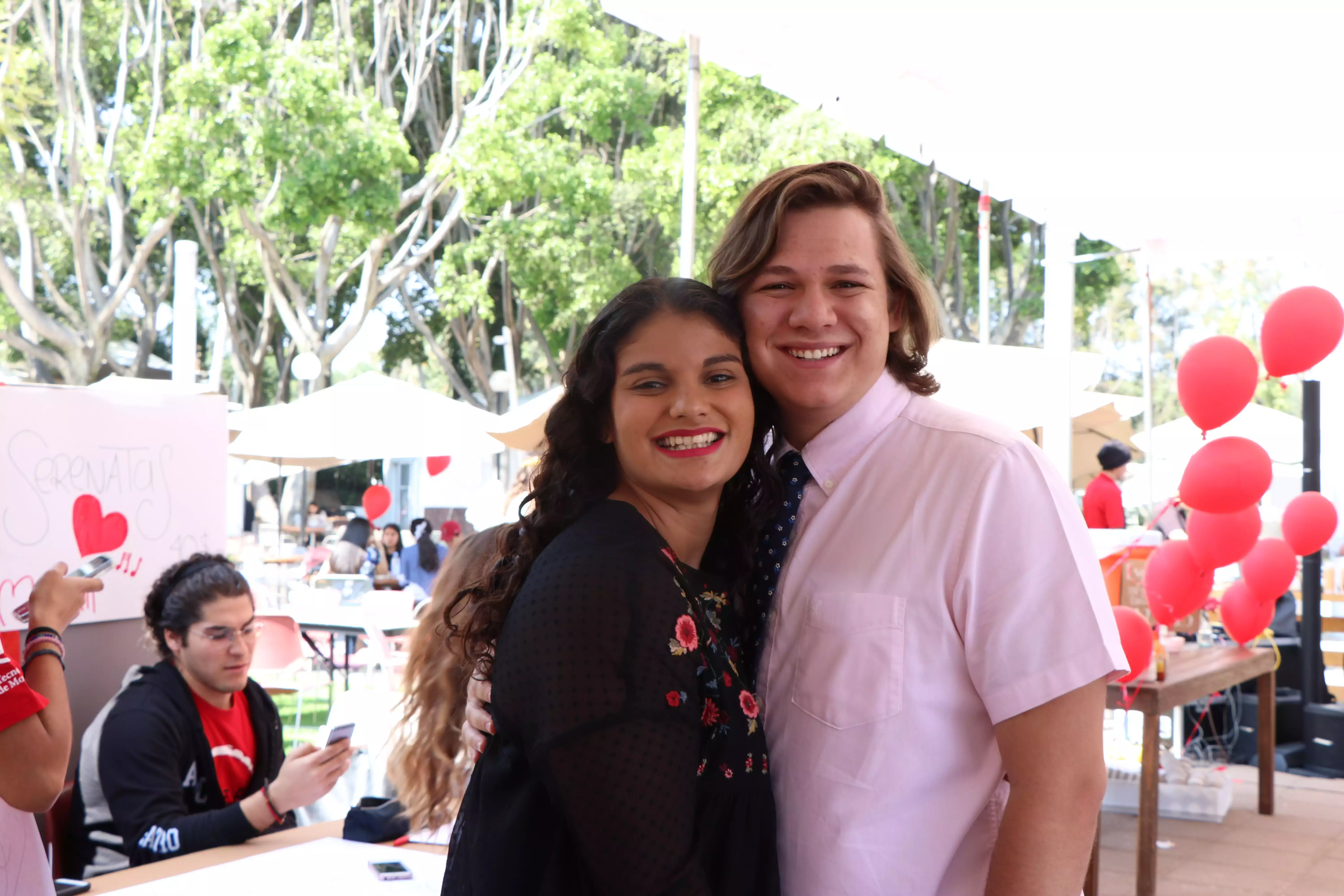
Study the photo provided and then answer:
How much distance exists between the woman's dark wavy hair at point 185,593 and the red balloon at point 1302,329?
440 cm

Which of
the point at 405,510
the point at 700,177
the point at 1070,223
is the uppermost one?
the point at 700,177

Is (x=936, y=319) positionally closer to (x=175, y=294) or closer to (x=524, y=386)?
(x=175, y=294)

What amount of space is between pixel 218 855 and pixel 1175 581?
4.45m

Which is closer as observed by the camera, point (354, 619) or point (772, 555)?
point (772, 555)

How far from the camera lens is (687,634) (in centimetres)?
158

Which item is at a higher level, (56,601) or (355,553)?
(56,601)

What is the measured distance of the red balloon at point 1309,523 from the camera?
7016 mm

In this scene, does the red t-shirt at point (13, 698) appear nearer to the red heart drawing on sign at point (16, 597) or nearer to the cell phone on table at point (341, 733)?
the cell phone on table at point (341, 733)

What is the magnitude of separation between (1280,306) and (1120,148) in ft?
3.28

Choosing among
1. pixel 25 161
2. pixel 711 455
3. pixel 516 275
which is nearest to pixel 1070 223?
pixel 711 455

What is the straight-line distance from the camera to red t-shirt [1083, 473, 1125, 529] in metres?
8.88

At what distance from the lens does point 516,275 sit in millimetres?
19859

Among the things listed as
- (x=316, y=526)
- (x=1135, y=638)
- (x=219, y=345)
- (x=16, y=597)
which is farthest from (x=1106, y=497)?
(x=316, y=526)

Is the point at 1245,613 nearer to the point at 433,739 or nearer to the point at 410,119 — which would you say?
the point at 433,739
